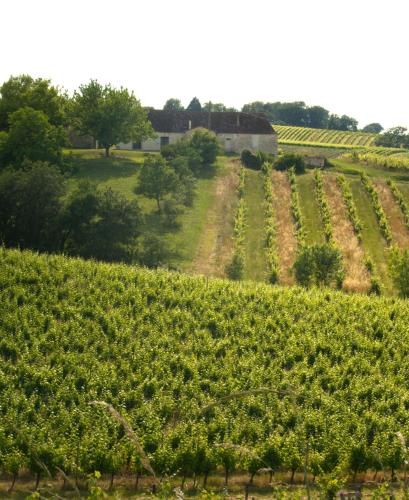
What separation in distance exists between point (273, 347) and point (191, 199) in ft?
106

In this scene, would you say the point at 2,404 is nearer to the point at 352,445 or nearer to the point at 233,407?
the point at 233,407

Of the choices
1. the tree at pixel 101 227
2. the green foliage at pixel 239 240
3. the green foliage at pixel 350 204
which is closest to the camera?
the tree at pixel 101 227

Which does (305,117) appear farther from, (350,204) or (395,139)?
(350,204)

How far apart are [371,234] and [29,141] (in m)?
31.5

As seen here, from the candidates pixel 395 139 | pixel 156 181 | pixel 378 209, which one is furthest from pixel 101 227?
pixel 395 139

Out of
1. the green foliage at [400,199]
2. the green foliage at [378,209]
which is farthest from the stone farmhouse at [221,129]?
the green foliage at [400,199]

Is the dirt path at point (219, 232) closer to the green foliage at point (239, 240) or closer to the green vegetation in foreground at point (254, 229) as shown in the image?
the green foliage at point (239, 240)

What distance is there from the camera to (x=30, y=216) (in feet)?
144

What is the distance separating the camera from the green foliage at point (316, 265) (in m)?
42.2

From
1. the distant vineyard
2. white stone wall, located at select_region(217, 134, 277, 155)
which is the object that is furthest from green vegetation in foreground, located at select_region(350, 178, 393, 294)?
the distant vineyard

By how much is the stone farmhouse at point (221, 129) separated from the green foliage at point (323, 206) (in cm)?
1416

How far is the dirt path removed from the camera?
46031 mm

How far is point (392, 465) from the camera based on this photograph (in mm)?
21422

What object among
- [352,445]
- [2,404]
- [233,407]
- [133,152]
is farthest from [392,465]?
[133,152]
